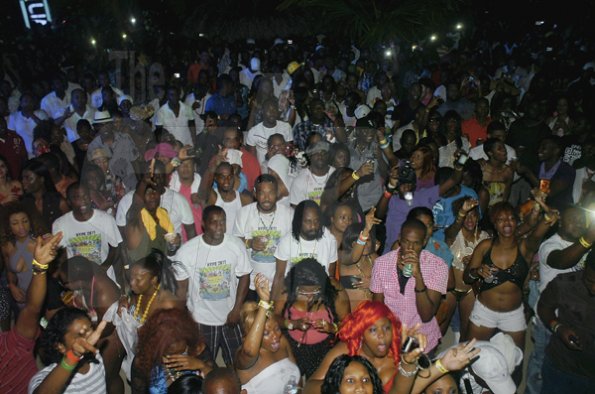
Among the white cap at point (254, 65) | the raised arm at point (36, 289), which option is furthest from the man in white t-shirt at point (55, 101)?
the raised arm at point (36, 289)

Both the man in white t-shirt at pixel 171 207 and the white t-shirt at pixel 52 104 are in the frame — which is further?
the white t-shirt at pixel 52 104

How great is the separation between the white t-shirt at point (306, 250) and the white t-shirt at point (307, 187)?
3.48 ft

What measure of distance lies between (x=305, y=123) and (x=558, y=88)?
6671 millimetres

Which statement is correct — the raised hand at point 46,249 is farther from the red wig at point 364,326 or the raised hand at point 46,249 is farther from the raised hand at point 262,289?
the red wig at point 364,326

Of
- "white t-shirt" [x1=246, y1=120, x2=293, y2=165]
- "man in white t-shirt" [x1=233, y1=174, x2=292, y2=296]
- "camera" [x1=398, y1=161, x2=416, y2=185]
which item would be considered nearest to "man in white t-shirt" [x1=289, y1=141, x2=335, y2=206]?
"man in white t-shirt" [x1=233, y1=174, x2=292, y2=296]

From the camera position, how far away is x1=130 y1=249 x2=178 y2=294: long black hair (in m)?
3.65

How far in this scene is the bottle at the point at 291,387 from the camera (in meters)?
3.23

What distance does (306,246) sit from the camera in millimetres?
4320

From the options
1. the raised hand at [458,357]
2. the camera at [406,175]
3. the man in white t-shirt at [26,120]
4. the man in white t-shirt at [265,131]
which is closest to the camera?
the raised hand at [458,357]

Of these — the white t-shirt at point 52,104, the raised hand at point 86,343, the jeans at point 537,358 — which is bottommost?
the jeans at point 537,358

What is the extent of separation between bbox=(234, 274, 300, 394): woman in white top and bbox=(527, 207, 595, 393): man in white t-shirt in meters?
1.86

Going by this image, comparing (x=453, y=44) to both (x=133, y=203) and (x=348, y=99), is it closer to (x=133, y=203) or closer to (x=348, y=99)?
(x=348, y=99)

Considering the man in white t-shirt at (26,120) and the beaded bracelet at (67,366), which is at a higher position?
the man in white t-shirt at (26,120)

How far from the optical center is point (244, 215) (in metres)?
4.81
